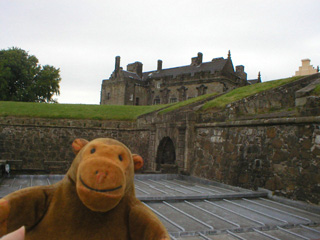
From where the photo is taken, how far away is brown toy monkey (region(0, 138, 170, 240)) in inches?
84.4

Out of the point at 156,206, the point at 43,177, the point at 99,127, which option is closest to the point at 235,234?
the point at 156,206

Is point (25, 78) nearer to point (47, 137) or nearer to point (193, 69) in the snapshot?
point (47, 137)

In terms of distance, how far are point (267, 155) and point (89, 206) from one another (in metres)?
7.05

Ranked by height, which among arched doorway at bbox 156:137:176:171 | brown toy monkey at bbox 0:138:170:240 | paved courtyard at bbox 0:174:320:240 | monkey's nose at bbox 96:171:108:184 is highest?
monkey's nose at bbox 96:171:108:184

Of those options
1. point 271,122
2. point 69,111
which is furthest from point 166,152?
point 69,111

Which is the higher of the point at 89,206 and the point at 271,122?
the point at 271,122

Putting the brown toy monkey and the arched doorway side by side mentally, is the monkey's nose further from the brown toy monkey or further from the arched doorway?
the arched doorway

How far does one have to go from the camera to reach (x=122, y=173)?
2.25 metres

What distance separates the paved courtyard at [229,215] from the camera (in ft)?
15.3

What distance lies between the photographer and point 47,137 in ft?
56.7

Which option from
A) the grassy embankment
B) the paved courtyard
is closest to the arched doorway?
the grassy embankment

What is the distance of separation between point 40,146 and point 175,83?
2458 centimetres

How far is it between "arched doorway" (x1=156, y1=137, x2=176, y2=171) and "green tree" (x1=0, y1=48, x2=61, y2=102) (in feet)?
79.6

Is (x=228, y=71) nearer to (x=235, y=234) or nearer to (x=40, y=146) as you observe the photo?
(x=40, y=146)
